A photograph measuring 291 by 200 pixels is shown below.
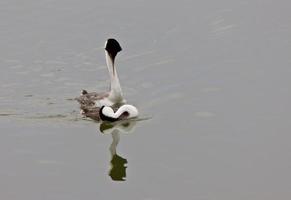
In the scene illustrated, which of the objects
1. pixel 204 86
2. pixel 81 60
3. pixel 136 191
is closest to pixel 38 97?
pixel 81 60

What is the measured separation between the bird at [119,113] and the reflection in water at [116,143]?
0.13 meters

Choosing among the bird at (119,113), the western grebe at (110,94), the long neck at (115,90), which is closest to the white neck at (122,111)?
the bird at (119,113)

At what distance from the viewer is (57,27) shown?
69.0 feet

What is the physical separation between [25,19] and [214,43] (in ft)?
18.1

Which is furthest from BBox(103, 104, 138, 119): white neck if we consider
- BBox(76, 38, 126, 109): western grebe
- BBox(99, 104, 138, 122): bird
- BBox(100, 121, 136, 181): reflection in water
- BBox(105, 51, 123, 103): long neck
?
BBox(105, 51, 123, 103): long neck

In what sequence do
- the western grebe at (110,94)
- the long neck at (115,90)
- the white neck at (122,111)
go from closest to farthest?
1. the white neck at (122,111)
2. the western grebe at (110,94)
3. the long neck at (115,90)

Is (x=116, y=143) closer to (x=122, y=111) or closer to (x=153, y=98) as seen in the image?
(x=122, y=111)

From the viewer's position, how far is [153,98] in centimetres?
1703

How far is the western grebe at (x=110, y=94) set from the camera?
1680 centimetres

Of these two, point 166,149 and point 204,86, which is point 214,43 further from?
point 166,149

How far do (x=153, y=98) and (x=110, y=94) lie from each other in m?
0.92

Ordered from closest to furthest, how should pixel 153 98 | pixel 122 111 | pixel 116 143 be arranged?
pixel 116 143 < pixel 122 111 < pixel 153 98

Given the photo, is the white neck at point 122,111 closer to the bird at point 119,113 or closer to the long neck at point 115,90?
the bird at point 119,113

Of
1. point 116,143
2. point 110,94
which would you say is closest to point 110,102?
point 110,94
